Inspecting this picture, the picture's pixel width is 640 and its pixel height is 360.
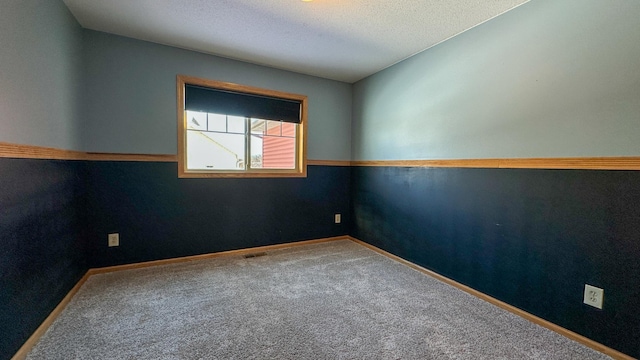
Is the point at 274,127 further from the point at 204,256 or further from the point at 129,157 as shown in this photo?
the point at 204,256

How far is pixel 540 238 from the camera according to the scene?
1828 mm

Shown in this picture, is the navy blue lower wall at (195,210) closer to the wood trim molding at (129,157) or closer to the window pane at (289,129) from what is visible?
the wood trim molding at (129,157)

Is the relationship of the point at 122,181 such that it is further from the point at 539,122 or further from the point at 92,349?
the point at 539,122

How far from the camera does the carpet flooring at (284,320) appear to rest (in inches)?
58.7

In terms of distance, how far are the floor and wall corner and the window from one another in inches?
5.3

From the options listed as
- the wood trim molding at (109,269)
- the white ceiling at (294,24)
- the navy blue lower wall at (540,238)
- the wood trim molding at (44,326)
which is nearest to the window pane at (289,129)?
the white ceiling at (294,24)

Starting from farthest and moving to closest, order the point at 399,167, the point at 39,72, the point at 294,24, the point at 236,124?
the point at 236,124 < the point at 399,167 < the point at 294,24 < the point at 39,72

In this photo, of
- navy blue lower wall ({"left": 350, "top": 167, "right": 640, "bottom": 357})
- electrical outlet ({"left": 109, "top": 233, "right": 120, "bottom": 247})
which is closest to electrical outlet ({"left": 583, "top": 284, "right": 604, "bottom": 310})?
navy blue lower wall ({"left": 350, "top": 167, "right": 640, "bottom": 357})

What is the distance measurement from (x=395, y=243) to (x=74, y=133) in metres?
3.30

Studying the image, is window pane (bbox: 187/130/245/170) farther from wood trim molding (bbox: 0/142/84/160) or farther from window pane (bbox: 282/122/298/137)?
wood trim molding (bbox: 0/142/84/160)

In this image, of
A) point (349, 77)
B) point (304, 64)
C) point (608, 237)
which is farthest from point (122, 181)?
point (608, 237)

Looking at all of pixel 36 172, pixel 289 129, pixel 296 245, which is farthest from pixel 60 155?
pixel 296 245

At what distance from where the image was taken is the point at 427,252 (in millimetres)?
2678

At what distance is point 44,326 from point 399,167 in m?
3.18
